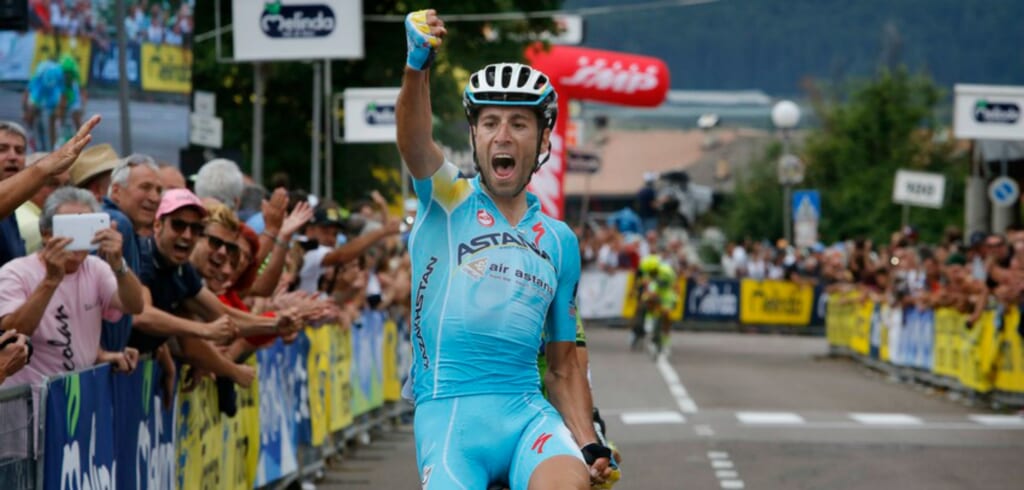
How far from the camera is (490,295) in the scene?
689 cm

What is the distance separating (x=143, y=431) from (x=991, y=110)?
2382 centimetres

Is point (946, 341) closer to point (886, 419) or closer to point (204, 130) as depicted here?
point (886, 419)

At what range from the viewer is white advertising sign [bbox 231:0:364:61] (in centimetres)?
2380

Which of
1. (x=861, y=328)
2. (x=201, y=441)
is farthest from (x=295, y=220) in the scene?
(x=861, y=328)

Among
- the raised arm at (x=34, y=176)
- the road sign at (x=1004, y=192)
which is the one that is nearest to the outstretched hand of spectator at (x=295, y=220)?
the raised arm at (x=34, y=176)

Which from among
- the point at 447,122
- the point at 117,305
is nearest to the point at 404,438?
the point at 117,305

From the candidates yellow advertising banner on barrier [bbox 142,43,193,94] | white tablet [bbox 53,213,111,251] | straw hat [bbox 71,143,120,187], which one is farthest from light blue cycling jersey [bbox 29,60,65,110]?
white tablet [bbox 53,213,111,251]

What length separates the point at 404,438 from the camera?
1917 centimetres

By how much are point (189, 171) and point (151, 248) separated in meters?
9.58

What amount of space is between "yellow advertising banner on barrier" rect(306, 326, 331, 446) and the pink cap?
5.09 meters

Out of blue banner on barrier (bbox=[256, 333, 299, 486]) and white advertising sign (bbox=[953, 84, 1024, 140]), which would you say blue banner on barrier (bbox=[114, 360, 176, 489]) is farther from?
white advertising sign (bbox=[953, 84, 1024, 140])

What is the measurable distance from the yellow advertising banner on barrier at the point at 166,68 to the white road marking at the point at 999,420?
841cm

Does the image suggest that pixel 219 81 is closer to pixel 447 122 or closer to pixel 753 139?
pixel 447 122

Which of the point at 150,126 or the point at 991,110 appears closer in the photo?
the point at 150,126
